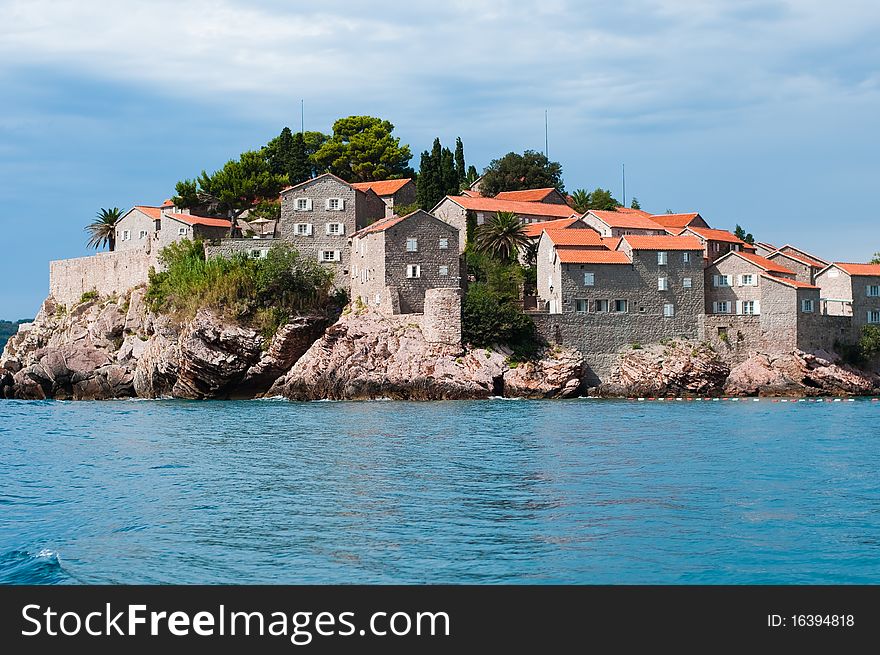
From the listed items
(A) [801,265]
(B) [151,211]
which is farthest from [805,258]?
(B) [151,211]

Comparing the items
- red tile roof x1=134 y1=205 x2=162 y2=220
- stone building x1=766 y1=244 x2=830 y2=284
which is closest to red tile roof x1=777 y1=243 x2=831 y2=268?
stone building x1=766 y1=244 x2=830 y2=284

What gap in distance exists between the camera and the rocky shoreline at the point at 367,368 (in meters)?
55.2

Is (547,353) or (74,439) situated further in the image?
(547,353)

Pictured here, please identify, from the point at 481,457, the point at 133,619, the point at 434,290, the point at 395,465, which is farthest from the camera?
the point at 434,290

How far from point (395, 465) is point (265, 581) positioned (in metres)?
12.5

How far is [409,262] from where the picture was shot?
57.9 meters

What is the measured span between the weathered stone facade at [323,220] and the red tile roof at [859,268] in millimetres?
30402

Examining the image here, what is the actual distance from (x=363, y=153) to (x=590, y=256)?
29177mm

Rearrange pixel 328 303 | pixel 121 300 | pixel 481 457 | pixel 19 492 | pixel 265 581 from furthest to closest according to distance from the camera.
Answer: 1. pixel 121 300
2. pixel 328 303
3. pixel 481 457
4. pixel 19 492
5. pixel 265 581

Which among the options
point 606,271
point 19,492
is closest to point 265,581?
point 19,492

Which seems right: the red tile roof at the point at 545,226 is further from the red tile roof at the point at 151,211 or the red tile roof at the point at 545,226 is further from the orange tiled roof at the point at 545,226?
the red tile roof at the point at 151,211

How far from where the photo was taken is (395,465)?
2709 cm

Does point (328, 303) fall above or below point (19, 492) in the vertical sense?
above

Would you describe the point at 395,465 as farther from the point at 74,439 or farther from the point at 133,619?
the point at 133,619
